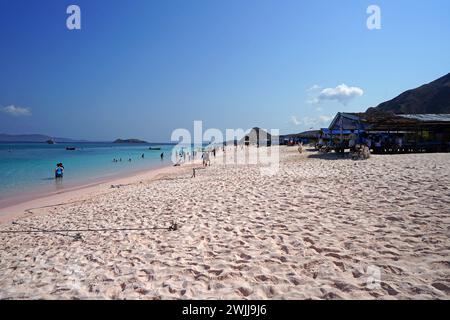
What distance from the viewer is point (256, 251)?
3447 millimetres

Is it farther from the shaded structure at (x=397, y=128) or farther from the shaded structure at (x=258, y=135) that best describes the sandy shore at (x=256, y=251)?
the shaded structure at (x=258, y=135)

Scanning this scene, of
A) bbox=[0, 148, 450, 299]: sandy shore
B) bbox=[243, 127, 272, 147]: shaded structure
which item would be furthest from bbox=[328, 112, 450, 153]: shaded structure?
bbox=[243, 127, 272, 147]: shaded structure

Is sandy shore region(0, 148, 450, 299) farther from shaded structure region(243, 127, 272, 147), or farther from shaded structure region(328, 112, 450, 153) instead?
shaded structure region(243, 127, 272, 147)

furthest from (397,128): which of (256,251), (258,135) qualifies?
(258,135)

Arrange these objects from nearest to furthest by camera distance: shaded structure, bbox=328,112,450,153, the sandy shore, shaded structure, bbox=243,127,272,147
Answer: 1. the sandy shore
2. shaded structure, bbox=328,112,450,153
3. shaded structure, bbox=243,127,272,147

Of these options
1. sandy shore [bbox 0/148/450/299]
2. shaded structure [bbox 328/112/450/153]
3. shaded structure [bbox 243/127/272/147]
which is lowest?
sandy shore [bbox 0/148/450/299]

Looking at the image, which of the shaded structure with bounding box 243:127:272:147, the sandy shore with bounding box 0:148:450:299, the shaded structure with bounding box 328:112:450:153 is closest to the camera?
the sandy shore with bounding box 0:148:450:299

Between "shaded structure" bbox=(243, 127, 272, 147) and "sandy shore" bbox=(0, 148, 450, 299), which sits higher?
"shaded structure" bbox=(243, 127, 272, 147)

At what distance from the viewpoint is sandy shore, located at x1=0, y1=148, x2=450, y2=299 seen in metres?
2.62

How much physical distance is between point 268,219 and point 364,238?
68.1 inches

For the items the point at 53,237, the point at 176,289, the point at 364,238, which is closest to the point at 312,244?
the point at 364,238

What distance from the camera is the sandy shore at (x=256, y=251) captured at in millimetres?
2619
